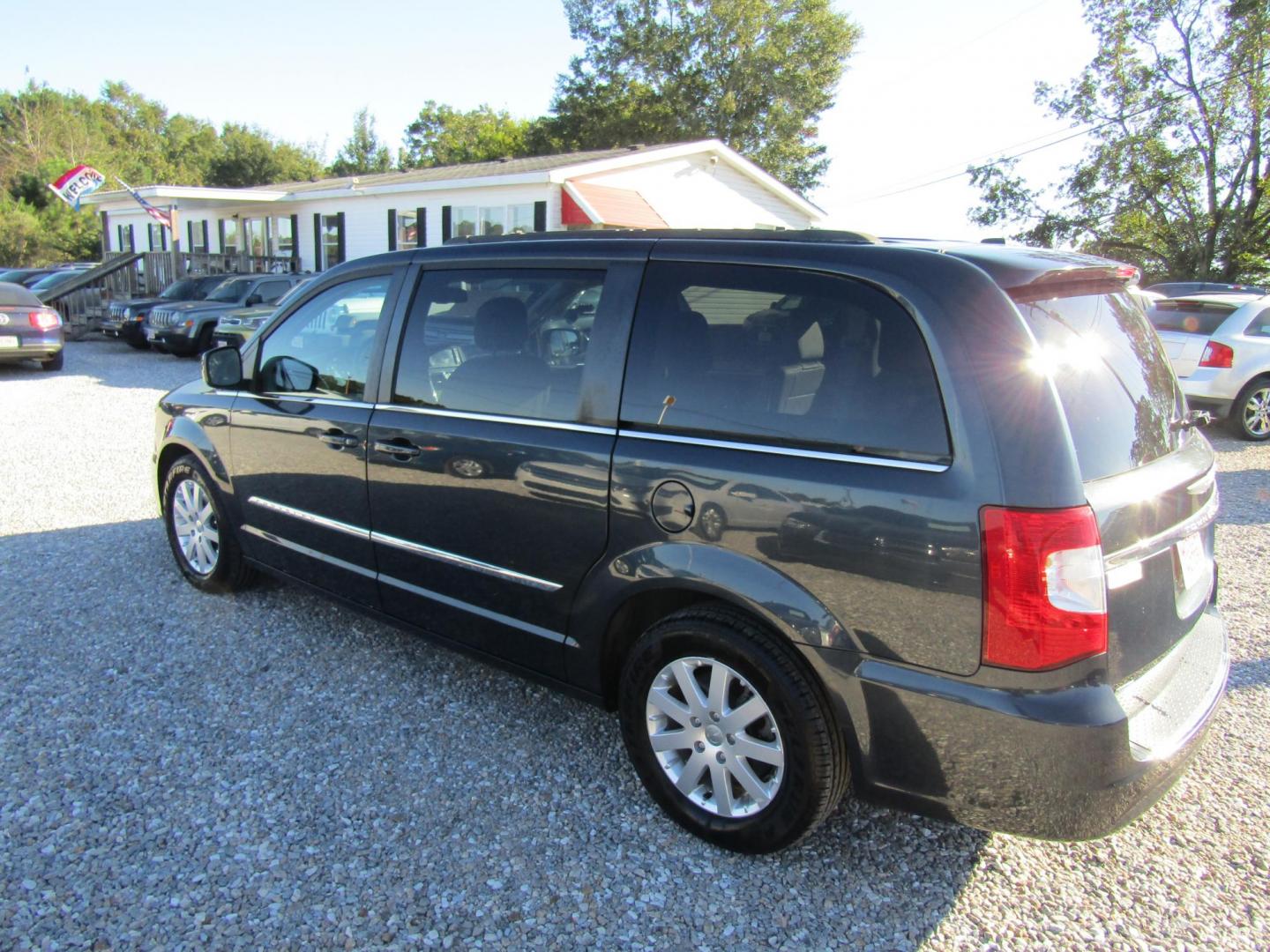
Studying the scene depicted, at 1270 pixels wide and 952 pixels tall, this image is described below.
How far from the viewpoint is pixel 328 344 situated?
153 inches

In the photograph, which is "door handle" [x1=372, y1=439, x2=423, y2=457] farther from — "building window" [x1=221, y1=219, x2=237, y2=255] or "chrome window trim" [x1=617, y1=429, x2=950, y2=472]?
"building window" [x1=221, y1=219, x2=237, y2=255]

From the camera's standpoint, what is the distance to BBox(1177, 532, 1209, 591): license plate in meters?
2.51

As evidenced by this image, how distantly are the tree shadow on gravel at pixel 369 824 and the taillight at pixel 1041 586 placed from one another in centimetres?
91

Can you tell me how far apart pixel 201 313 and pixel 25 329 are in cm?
274

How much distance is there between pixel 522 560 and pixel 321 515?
4.16 feet

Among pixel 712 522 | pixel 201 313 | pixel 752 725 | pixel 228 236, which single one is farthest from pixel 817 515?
pixel 228 236

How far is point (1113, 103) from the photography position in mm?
25516

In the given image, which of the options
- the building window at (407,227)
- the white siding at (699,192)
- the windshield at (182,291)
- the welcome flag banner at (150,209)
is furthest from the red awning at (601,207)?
the welcome flag banner at (150,209)

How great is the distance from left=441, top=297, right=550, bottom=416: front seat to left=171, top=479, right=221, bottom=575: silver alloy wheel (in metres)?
2.02

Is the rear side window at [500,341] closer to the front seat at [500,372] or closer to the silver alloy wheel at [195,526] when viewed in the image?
the front seat at [500,372]

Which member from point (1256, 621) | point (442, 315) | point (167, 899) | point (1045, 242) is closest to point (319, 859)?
point (167, 899)

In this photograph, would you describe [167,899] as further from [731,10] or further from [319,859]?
[731,10]

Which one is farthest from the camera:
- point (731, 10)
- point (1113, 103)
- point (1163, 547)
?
point (731, 10)

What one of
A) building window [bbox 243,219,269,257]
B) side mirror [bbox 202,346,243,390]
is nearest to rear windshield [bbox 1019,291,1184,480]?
side mirror [bbox 202,346,243,390]
